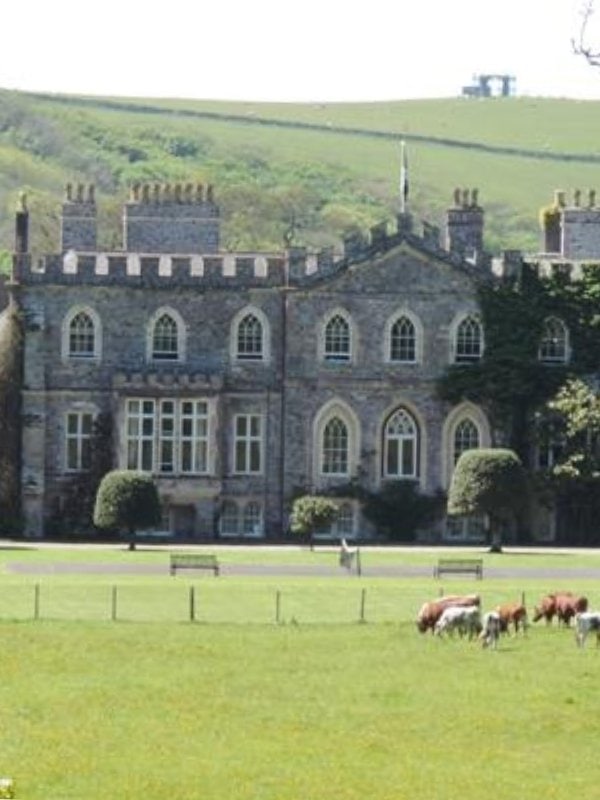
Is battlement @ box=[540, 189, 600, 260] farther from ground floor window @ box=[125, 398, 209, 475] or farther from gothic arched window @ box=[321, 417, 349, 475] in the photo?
ground floor window @ box=[125, 398, 209, 475]

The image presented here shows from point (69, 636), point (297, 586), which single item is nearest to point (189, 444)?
point (297, 586)

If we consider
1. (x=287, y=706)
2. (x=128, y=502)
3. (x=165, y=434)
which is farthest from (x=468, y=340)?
(x=287, y=706)

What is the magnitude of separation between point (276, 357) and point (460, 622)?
36.7 m

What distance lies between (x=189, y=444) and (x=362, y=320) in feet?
20.1

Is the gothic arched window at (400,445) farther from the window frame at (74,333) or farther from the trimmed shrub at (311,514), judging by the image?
the window frame at (74,333)

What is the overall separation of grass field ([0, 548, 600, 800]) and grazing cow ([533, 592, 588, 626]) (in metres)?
0.70

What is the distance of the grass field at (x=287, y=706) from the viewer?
37.6m

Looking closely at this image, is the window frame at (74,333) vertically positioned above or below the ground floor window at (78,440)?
above

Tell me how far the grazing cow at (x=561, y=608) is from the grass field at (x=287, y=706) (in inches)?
27.6

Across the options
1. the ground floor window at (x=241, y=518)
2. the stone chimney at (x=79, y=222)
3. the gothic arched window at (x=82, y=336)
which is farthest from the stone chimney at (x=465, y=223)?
the stone chimney at (x=79, y=222)

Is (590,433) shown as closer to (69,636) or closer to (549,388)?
(549,388)

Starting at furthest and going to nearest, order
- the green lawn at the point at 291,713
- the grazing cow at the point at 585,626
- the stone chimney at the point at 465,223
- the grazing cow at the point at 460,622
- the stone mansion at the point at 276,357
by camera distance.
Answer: the stone chimney at the point at 465,223 < the stone mansion at the point at 276,357 < the grazing cow at the point at 460,622 < the grazing cow at the point at 585,626 < the green lawn at the point at 291,713

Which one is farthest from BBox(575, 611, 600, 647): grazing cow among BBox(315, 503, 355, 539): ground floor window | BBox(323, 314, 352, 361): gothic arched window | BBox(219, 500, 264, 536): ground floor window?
BBox(323, 314, 352, 361): gothic arched window

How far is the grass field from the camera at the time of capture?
37625 millimetres
